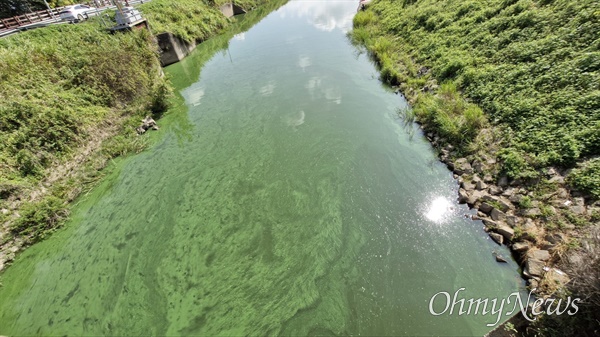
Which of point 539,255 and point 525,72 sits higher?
point 525,72

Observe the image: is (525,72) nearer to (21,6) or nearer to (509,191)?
(509,191)

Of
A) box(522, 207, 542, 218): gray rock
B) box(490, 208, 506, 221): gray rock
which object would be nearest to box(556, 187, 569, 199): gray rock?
box(522, 207, 542, 218): gray rock

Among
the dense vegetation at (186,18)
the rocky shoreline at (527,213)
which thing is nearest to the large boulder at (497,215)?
the rocky shoreline at (527,213)

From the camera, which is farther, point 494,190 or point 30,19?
point 30,19

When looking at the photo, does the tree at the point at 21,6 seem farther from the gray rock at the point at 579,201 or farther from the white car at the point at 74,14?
the gray rock at the point at 579,201

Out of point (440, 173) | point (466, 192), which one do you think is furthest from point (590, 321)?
point (440, 173)

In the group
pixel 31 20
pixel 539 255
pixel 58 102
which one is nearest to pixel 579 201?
pixel 539 255
